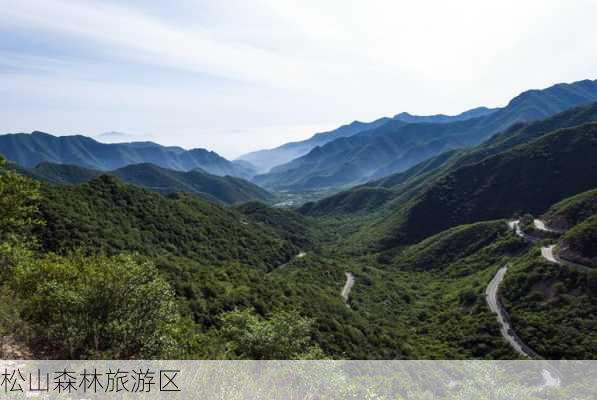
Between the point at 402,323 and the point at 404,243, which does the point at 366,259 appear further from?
the point at 402,323

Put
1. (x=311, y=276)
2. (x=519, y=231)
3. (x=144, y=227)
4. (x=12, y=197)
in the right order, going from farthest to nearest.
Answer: (x=519, y=231) < (x=311, y=276) < (x=144, y=227) < (x=12, y=197)

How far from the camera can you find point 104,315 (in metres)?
14.8

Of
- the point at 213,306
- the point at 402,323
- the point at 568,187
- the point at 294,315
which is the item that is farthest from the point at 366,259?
the point at 294,315

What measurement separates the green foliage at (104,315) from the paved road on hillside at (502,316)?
212 ft

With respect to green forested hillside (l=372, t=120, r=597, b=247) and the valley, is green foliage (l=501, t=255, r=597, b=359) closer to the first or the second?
the valley

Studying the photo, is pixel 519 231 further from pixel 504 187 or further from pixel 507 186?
pixel 504 187

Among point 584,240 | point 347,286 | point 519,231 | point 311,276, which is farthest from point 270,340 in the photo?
point 519,231

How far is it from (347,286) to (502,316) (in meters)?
40.1

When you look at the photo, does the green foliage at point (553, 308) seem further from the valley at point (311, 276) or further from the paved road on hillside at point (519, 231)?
the paved road on hillside at point (519, 231)

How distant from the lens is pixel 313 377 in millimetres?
14867

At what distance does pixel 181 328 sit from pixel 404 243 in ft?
488

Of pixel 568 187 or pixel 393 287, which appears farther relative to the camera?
pixel 568 187

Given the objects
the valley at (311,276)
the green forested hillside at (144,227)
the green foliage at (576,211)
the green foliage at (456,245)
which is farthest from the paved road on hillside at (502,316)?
the green forested hillside at (144,227)

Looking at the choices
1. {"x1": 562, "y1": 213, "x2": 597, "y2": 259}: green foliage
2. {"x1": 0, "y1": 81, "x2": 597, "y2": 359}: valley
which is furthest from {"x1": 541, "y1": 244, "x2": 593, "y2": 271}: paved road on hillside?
{"x1": 562, "y1": 213, "x2": 597, "y2": 259}: green foliage
